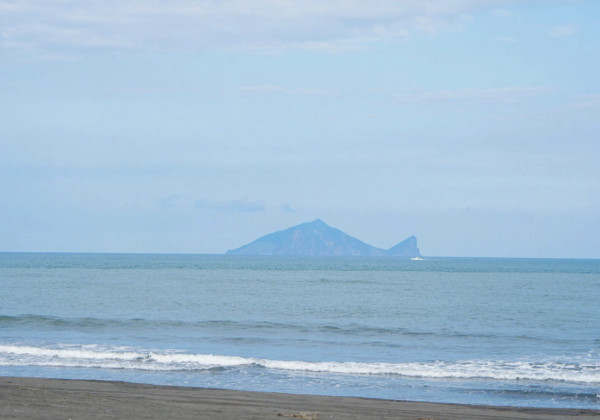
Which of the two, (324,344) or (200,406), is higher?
(200,406)

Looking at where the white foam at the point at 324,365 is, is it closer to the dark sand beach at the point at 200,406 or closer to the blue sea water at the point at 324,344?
the blue sea water at the point at 324,344

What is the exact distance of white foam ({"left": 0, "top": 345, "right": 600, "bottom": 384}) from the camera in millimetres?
21250

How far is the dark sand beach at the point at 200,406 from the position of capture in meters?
13.9

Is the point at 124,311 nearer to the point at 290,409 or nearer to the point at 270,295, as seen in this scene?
the point at 270,295

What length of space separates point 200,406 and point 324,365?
7.92 meters

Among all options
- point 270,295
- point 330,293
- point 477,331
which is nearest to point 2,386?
point 477,331

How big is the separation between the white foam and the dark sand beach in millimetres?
4584

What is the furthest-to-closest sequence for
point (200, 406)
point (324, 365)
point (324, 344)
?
point (324, 344) → point (324, 365) → point (200, 406)

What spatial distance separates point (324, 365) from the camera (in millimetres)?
22328

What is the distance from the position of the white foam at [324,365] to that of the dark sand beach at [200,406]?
4.58 m

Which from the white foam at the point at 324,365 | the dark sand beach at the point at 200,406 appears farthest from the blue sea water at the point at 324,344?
the dark sand beach at the point at 200,406

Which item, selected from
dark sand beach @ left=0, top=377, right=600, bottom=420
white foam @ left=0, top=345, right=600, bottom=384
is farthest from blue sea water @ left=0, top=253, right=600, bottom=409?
dark sand beach @ left=0, top=377, right=600, bottom=420

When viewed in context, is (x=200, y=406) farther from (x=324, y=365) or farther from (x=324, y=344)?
(x=324, y=344)

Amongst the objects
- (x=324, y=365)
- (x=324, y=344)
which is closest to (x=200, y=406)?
(x=324, y=365)
